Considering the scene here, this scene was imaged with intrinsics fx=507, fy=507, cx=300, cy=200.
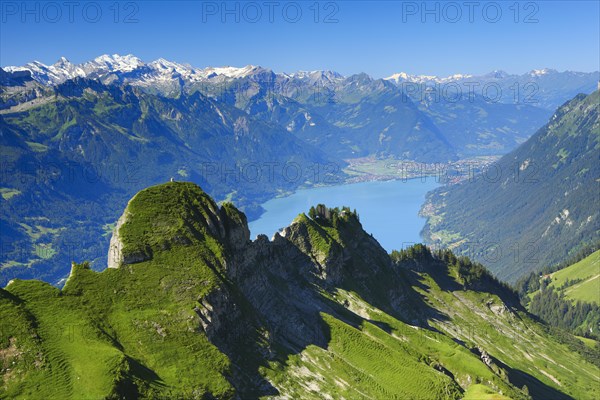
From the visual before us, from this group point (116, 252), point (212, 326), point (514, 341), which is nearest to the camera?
point (212, 326)

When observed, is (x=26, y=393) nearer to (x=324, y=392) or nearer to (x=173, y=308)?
(x=173, y=308)

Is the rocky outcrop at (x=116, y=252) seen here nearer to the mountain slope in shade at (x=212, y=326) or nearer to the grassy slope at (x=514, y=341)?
the mountain slope in shade at (x=212, y=326)

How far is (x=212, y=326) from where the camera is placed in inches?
2484

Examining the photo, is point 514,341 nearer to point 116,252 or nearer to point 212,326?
point 212,326

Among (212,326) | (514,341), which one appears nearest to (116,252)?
(212,326)

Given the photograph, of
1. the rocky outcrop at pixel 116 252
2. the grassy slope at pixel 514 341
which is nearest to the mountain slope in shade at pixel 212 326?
the rocky outcrop at pixel 116 252

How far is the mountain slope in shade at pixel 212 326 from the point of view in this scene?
1977 inches

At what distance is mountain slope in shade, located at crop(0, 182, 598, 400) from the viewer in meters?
50.2

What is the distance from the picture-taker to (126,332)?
2271 inches

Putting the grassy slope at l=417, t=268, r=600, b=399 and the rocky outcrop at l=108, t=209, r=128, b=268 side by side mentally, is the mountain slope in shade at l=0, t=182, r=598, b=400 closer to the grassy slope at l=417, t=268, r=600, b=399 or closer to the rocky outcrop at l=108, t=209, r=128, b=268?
the rocky outcrop at l=108, t=209, r=128, b=268

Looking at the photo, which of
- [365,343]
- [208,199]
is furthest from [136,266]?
[365,343]

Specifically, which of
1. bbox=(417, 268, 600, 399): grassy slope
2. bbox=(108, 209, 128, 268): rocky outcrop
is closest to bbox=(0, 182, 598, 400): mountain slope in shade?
bbox=(108, 209, 128, 268): rocky outcrop

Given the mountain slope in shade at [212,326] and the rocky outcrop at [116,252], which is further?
the rocky outcrop at [116,252]

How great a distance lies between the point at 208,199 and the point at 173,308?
21.4 meters
